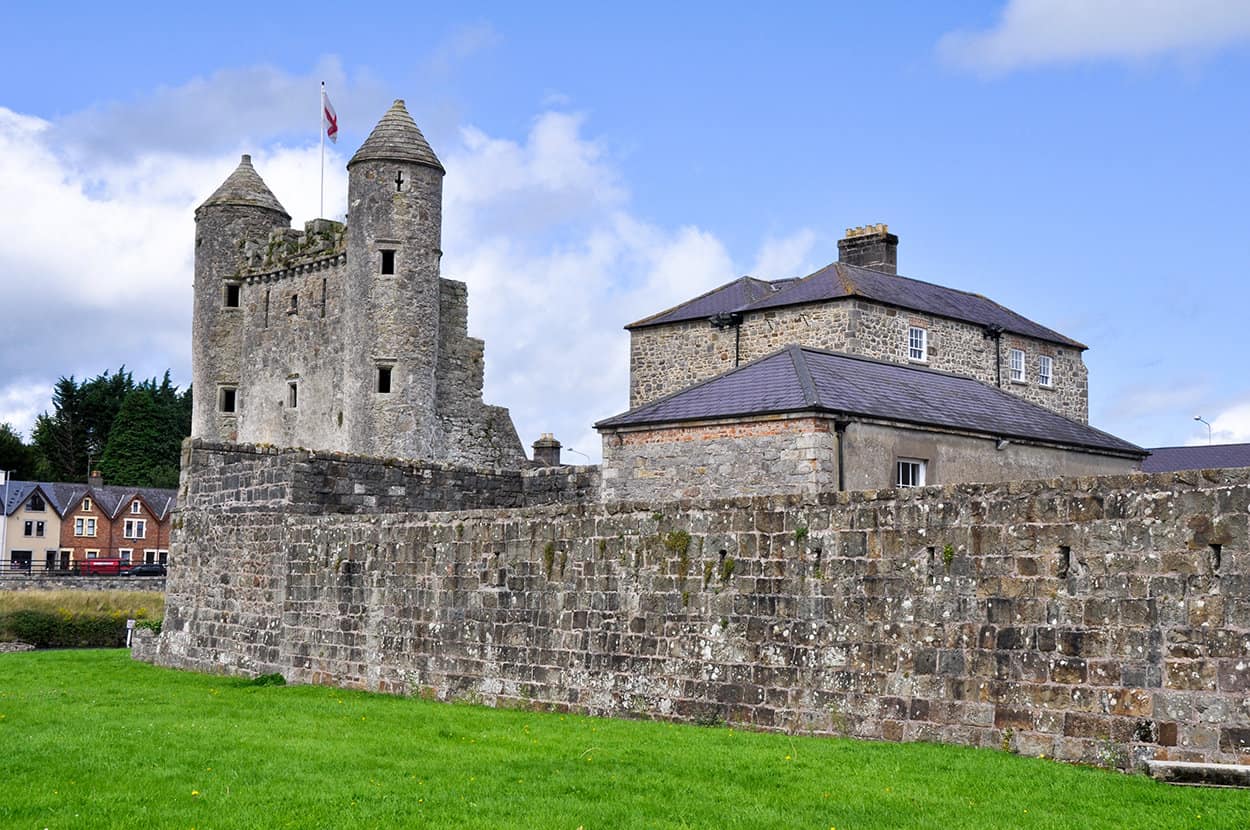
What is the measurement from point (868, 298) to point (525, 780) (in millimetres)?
28968

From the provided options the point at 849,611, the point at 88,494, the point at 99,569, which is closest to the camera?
the point at 849,611

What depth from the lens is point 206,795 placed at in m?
9.84

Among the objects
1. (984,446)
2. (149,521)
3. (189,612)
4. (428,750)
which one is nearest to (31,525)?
(149,521)

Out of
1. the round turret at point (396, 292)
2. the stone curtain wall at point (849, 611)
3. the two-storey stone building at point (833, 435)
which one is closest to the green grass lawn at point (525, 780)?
the stone curtain wall at point (849, 611)

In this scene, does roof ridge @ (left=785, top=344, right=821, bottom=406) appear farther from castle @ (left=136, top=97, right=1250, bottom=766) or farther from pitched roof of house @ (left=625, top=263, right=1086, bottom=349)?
pitched roof of house @ (left=625, top=263, right=1086, bottom=349)

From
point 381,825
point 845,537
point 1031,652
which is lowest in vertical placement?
point 381,825

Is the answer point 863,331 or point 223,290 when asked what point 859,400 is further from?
point 223,290

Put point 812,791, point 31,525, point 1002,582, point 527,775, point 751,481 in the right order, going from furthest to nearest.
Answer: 1. point 31,525
2. point 751,481
3. point 1002,582
4. point 527,775
5. point 812,791

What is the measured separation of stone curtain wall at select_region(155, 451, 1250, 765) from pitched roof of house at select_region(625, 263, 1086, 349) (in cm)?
2192

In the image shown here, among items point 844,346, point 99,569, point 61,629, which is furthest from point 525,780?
point 99,569

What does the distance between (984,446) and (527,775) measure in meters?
14.1

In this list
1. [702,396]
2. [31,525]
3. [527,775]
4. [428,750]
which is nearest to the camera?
[527,775]

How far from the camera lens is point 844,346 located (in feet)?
123

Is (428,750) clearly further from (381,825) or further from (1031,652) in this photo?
(1031,652)
